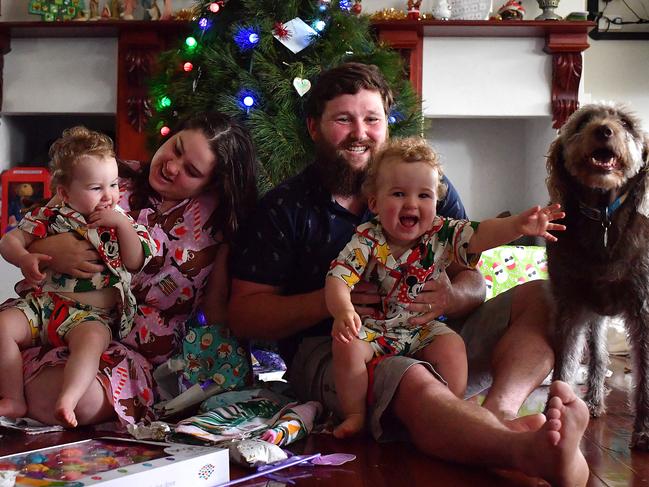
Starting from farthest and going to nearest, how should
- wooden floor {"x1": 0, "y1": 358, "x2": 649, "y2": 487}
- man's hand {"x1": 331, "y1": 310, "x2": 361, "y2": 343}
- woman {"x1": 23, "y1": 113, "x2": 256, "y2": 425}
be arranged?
woman {"x1": 23, "y1": 113, "x2": 256, "y2": 425} < man's hand {"x1": 331, "y1": 310, "x2": 361, "y2": 343} < wooden floor {"x1": 0, "y1": 358, "x2": 649, "y2": 487}

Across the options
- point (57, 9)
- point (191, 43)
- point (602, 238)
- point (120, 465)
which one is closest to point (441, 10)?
point (191, 43)

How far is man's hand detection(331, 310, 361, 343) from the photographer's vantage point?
56.3 inches

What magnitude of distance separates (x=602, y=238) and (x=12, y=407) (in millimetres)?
1365

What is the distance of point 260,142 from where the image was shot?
2566 millimetres

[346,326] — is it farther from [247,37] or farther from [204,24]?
[204,24]

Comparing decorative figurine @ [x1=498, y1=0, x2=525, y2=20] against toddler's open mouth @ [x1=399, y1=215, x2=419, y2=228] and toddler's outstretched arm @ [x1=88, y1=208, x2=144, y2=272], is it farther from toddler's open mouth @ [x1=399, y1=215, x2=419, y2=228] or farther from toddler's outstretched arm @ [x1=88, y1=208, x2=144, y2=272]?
toddler's outstretched arm @ [x1=88, y1=208, x2=144, y2=272]

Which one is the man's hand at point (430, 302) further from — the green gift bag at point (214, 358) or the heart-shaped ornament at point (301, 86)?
the heart-shaped ornament at point (301, 86)

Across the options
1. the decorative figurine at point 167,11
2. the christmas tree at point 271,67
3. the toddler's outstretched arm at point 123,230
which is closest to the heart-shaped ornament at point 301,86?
the christmas tree at point 271,67

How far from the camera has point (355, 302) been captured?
1655 mm

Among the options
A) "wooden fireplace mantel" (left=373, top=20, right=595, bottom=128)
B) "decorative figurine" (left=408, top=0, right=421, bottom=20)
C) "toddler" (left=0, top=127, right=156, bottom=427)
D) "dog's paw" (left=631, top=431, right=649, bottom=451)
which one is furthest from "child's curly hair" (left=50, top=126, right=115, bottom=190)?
"decorative figurine" (left=408, top=0, right=421, bottom=20)

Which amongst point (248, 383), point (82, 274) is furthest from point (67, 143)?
point (248, 383)

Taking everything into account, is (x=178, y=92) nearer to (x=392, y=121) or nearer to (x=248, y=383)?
(x=392, y=121)

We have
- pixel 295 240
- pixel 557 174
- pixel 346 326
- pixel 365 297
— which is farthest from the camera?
pixel 295 240

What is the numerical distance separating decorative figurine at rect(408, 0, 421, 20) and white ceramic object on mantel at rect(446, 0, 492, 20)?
20 cm
